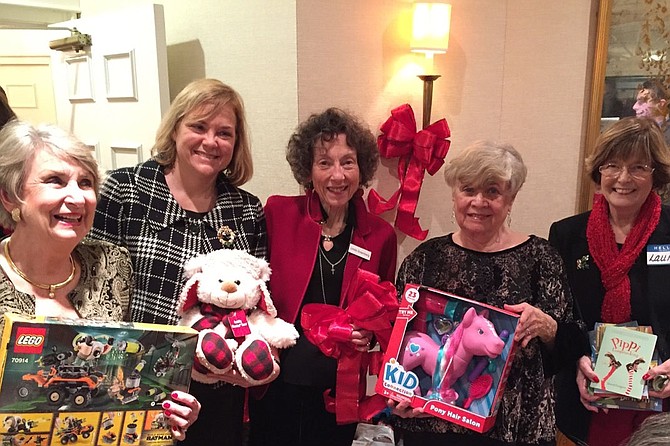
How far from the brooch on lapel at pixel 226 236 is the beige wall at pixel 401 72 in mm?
658

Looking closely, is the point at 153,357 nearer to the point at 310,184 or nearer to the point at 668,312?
the point at 310,184

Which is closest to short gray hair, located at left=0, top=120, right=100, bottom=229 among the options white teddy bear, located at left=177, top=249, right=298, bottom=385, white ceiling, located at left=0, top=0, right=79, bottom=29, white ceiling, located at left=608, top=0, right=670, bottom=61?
white teddy bear, located at left=177, top=249, right=298, bottom=385

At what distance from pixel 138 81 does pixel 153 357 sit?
177 centimetres

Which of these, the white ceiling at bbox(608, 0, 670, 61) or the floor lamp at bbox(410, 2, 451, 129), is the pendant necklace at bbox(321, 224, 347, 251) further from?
the white ceiling at bbox(608, 0, 670, 61)

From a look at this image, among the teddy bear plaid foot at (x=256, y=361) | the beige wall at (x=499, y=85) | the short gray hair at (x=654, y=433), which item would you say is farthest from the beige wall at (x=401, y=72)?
the short gray hair at (x=654, y=433)

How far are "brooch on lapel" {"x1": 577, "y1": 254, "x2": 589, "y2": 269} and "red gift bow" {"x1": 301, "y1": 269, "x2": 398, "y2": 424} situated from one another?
669mm

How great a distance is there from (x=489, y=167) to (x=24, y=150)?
108cm

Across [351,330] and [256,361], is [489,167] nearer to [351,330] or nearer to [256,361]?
[351,330]

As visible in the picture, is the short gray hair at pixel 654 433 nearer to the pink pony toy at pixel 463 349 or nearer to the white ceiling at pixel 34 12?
the pink pony toy at pixel 463 349

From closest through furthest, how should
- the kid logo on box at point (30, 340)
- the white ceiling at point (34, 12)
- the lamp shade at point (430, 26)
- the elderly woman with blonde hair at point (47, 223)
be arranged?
1. the kid logo on box at point (30, 340)
2. the elderly woman with blonde hair at point (47, 223)
3. the lamp shade at point (430, 26)
4. the white ceiling at point (34, 12)

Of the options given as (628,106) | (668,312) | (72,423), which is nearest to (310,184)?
(72,423)

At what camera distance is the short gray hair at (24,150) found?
3.72ft

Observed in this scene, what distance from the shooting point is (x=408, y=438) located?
5.04ft

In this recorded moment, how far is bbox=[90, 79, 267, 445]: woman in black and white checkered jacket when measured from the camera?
4.76ft
